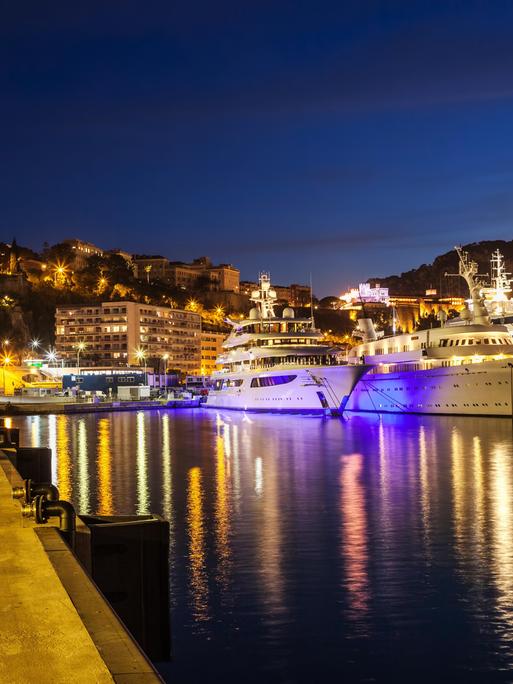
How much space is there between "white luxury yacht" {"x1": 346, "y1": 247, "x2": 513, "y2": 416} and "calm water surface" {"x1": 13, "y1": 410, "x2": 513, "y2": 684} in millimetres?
20469

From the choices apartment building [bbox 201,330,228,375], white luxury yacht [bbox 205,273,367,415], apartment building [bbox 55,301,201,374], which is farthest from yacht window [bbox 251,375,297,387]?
apartment building [bbox 201,330,228,375]

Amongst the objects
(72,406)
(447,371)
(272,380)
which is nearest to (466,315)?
(447,371)

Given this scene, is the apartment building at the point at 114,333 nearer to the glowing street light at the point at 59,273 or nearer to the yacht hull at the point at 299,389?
the glowing street light at the point at 59,273

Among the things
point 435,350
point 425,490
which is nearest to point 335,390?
point 435,350

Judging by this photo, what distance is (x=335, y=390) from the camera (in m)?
70.2

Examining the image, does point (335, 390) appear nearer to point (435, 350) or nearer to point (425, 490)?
point (435, 350)

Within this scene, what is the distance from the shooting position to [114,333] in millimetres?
162125

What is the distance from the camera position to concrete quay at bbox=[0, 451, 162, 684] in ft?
18.0

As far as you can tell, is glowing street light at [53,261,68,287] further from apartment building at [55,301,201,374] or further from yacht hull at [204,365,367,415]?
yacht hull at [204,365,367,415]

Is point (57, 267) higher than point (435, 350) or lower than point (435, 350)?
higher

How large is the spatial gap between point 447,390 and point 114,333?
4197 inches

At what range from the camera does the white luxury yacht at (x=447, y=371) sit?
62.8 m

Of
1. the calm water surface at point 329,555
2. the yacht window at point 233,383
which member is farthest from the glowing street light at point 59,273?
the calm water surface at point 329,555

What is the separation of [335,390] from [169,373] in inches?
3887
